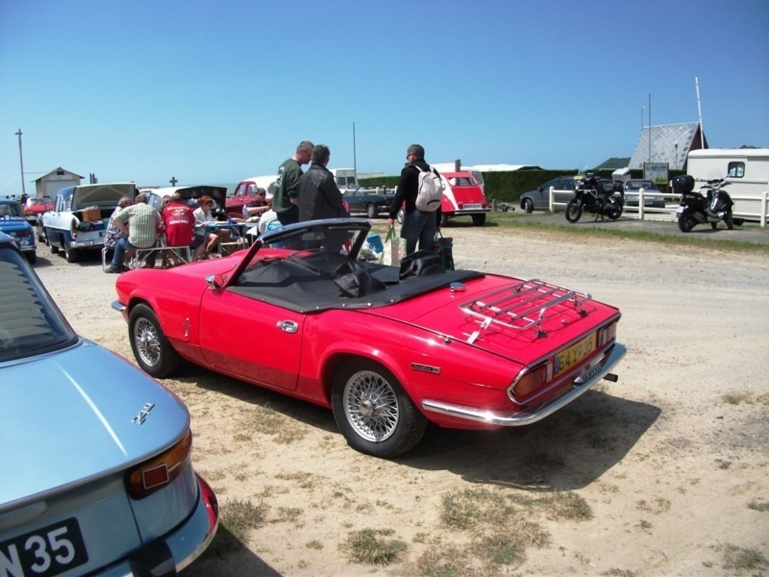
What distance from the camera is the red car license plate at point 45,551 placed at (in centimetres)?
200

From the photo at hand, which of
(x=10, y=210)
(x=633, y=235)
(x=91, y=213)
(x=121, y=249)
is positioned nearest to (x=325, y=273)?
(x=121, y=249)

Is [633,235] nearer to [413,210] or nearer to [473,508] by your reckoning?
[413,210]

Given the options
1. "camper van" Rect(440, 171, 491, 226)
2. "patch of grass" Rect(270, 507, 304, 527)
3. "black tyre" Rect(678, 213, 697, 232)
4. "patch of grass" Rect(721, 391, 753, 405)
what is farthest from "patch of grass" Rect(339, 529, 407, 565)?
"camper van" Rect(440, 171, 491, 226)

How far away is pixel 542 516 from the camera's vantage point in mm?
3459

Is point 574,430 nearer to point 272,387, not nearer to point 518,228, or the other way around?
point 272,387

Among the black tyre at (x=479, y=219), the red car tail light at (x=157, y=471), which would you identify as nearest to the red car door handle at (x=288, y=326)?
the red car tail light at (x=157, y=471)

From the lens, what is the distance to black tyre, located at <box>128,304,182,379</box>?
5512 mm

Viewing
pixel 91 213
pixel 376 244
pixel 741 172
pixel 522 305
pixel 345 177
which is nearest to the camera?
pixel 522 305

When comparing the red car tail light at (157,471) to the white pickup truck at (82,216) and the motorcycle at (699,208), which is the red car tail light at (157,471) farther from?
the motorcycle at (699,208)

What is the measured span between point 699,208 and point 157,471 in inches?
663

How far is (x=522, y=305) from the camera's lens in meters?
4.41

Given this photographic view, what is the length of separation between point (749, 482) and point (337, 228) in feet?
10.5

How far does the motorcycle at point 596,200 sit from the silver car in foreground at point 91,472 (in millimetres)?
18632

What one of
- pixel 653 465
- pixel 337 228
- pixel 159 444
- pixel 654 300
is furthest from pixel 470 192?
pixel 159 444
